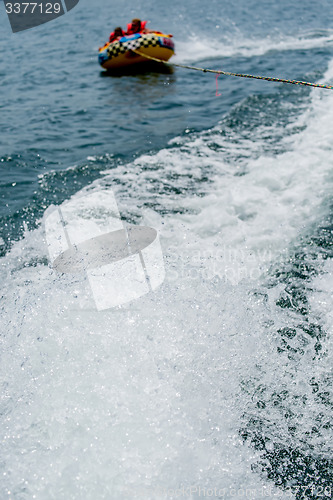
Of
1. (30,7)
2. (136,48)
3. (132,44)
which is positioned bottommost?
(136,48)

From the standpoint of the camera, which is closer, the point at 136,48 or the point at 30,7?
the point at 136,48

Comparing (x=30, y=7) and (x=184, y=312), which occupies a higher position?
(x=30, y=7)

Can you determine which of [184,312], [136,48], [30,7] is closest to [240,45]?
[136,48]

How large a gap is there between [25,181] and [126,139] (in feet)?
7.14

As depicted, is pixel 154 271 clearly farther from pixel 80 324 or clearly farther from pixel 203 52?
pixel 203 52

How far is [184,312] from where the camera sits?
11.7 feet

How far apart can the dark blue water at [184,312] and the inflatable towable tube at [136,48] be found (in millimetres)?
2912

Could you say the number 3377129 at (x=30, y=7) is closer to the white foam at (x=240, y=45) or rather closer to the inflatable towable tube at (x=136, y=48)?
the white foam at (x=240, y=45)

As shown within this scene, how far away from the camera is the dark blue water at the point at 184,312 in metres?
2.75

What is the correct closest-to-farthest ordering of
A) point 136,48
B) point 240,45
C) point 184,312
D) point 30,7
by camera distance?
point 184,312 < point 136,48 < point 240,45 < point 30,7

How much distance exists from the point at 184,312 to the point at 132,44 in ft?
34.4

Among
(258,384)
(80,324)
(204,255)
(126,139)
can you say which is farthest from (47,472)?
(126,139)

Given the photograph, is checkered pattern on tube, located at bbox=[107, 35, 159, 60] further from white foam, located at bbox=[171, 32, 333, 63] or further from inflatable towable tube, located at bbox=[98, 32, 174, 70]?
white foam, located at bbox=[171, 32, 333, 63]

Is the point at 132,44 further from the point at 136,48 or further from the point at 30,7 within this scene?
the point at 30,7
